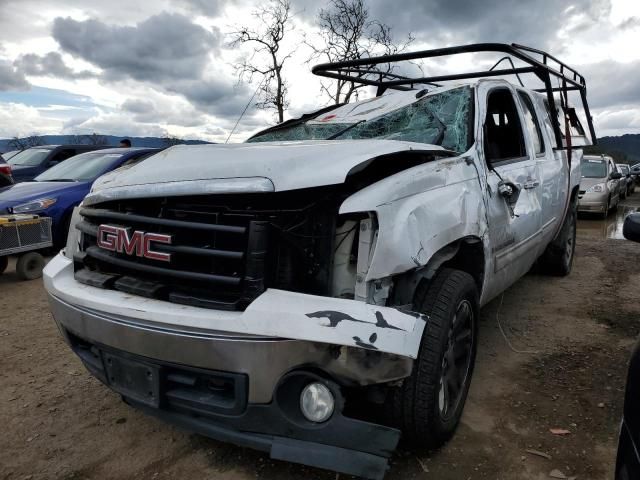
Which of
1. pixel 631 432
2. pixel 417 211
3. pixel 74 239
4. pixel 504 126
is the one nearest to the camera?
pixel 631 432

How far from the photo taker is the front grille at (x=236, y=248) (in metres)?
1.88

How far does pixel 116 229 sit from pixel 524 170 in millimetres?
2634

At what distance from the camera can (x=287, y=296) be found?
182 centimetres

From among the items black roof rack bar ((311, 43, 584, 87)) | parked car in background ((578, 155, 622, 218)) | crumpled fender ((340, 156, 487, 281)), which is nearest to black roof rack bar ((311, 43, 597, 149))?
black roof rack bar ((311, 43, 584, 87))

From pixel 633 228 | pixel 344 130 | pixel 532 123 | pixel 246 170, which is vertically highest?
pixel 532 123

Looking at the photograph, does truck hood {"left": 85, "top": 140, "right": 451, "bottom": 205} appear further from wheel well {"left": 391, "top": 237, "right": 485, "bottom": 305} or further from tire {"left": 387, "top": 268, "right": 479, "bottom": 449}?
tire {"left": 387, "top": 268, "right": 479, "bottom": 449}

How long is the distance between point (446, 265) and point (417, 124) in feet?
3.36

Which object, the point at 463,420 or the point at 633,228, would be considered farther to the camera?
the point at 463,420

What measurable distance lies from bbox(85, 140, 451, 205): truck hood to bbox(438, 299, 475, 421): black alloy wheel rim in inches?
32.1

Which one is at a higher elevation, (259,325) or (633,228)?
(633,228)

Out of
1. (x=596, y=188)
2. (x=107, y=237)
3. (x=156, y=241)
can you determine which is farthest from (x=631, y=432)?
(x=596, y=188)

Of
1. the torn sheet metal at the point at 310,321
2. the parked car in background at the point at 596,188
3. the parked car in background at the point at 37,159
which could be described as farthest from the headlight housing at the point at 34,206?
the parked car in background at the point at 596,188

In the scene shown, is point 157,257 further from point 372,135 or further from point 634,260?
point 634,260

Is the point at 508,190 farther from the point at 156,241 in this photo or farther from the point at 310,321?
the point at 156,241
